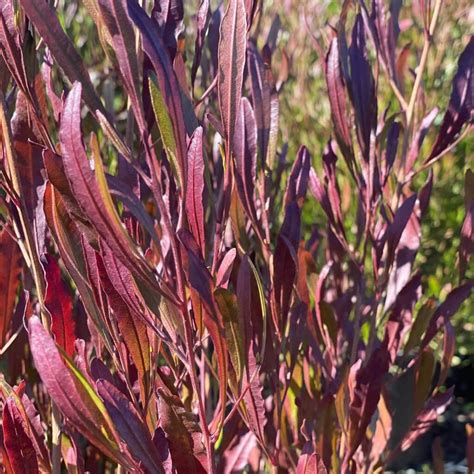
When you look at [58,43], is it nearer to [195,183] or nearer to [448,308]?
[195,183]

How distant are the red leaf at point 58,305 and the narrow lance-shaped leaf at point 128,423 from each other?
155mm

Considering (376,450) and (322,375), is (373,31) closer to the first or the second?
(322,375)

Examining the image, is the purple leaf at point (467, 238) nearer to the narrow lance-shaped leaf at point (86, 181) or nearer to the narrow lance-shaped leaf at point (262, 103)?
the narrow lance-shaped leaf at point (262, 103)

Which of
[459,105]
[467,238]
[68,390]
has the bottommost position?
[68,390]

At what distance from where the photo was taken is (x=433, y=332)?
1250 mm

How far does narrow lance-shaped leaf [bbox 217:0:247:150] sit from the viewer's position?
78 centimetres

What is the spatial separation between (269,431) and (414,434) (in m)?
0.32

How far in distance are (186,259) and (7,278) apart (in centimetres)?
49

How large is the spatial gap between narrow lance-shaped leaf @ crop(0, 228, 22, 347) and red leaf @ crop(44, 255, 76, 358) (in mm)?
215

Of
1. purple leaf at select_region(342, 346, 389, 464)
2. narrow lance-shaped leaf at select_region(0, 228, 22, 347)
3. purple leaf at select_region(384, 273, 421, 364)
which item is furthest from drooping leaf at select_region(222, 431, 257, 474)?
narrow lance-shaped leaf at select_region(0, 228, 22, 347)

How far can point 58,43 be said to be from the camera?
759 millimetres

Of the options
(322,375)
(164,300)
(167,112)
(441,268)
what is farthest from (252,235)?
(441,268)

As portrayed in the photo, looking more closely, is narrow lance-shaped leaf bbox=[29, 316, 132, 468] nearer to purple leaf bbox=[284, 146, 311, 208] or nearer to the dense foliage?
the dense foliage

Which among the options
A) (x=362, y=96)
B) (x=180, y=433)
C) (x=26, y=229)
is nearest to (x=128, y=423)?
(x=180, y=433)
